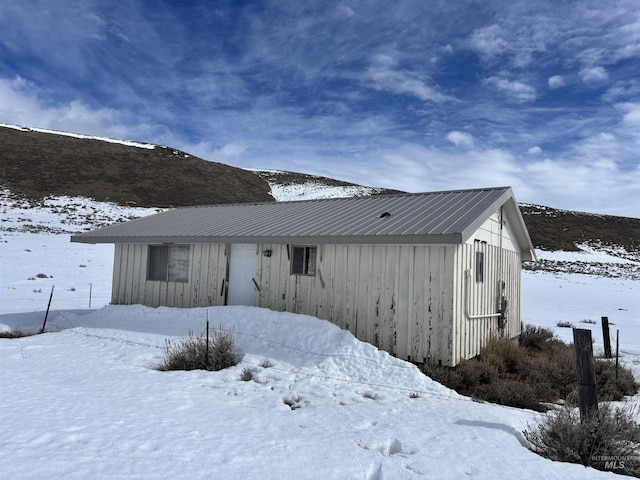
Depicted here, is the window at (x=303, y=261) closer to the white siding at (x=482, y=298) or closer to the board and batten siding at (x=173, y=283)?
the board and batten siding at (x=173, y=283)

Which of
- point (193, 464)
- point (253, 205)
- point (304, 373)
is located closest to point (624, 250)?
point (253, 205)

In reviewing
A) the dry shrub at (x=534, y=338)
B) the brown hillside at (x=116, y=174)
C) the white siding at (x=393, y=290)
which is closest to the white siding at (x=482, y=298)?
the white siding at (x=393, y=290)

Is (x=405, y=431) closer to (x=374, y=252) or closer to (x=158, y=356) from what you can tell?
(x=374, y=252)

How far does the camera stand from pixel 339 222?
1098 cm

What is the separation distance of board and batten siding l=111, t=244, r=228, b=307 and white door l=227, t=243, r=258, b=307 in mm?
229

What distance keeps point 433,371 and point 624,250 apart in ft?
187

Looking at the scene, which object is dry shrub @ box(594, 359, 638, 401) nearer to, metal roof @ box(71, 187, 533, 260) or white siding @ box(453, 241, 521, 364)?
white siding @ box(453, 241, 521, 364)

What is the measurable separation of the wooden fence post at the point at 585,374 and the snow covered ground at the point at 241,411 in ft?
2.90

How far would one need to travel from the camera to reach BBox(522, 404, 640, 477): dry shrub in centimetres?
471

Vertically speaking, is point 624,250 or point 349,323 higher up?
point 624,250

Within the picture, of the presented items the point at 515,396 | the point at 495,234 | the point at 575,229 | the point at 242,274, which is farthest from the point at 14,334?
the point at 575,229

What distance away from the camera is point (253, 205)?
1622 centimetres

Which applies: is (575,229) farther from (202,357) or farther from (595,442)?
(595,442)

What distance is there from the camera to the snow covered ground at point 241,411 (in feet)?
14.4
